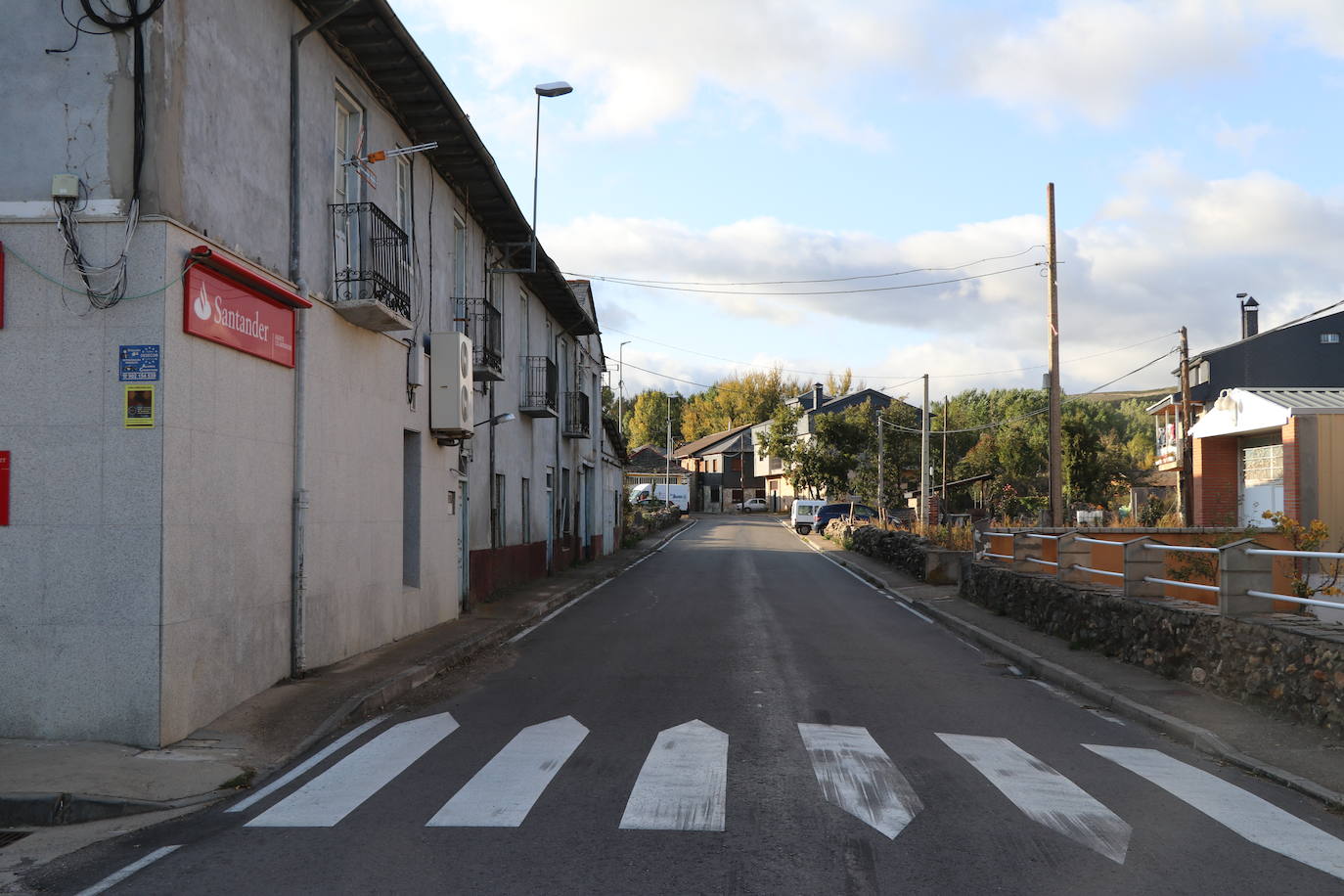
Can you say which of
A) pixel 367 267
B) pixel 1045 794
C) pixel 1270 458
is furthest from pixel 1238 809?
pixel 1270 458

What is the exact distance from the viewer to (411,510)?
14.5 meters

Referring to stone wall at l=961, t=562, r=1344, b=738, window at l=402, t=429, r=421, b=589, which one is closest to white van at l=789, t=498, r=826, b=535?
stone wall at l=961, t=562, r=1344, b=738

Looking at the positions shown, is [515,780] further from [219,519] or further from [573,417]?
[573,417]

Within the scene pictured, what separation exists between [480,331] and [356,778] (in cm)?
1200

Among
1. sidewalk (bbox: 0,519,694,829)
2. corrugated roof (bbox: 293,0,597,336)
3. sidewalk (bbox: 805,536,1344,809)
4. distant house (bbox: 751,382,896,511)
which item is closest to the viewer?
sidewalk (bbox: 0,519,694,829)

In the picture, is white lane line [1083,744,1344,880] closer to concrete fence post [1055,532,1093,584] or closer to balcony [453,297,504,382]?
concrete fence post [1055,532,1093,584]

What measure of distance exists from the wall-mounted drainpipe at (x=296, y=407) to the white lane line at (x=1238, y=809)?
709 cm

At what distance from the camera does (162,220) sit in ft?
25.5

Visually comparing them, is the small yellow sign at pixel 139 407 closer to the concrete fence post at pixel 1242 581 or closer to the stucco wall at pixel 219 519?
the stucco wall at pixel 219 519

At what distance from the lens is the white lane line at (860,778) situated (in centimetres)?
591

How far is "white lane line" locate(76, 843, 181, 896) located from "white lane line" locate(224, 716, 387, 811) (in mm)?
812

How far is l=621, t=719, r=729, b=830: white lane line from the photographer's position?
5730 millimetres

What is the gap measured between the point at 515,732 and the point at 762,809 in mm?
2793

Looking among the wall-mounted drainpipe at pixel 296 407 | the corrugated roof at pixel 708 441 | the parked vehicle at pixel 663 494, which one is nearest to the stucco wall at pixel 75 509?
the wall-mounted drainpipe at pixel 296 407
